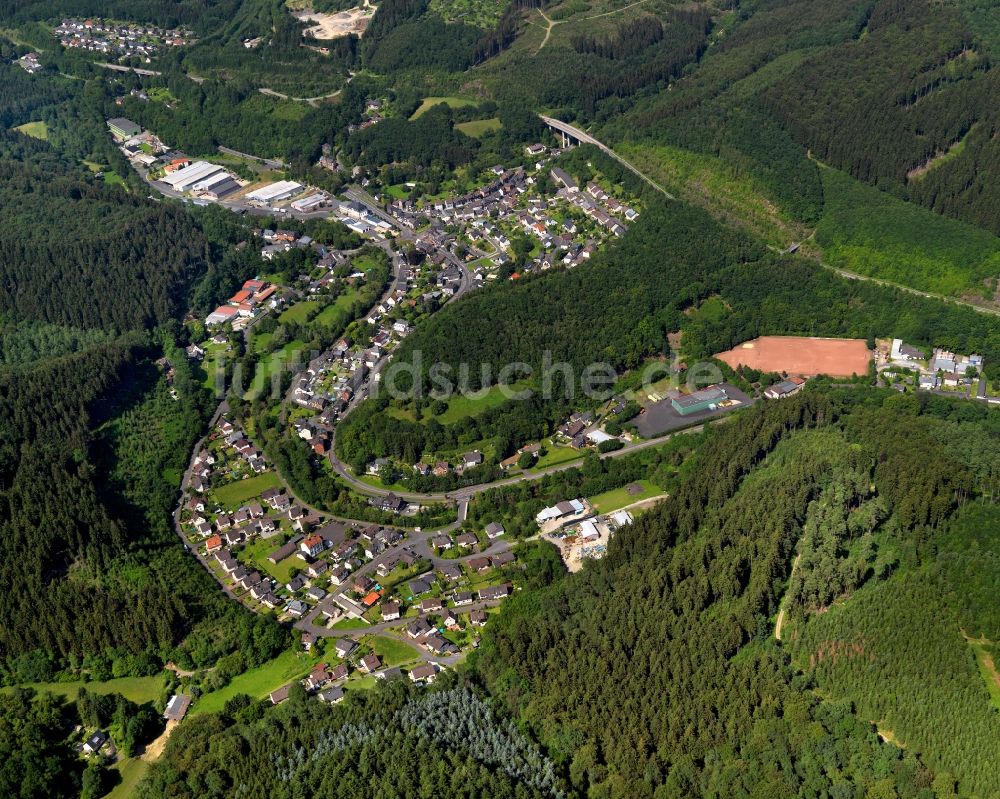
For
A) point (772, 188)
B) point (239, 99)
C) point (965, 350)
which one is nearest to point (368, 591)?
point (965, 350)

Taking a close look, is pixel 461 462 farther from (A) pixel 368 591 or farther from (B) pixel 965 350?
(B) pixel 965 350

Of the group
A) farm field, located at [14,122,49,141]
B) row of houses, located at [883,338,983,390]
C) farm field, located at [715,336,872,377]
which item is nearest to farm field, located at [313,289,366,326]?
farm field, located at [715,336,872,377]

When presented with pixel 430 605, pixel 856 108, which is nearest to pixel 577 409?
pixel 430 605

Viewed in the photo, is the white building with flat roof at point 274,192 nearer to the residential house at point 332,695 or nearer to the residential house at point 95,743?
the residential house at point 332,695

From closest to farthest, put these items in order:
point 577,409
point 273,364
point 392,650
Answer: point 392,650, point 577,409, point 273,364

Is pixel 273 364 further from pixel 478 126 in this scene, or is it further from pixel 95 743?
pixel 478 126

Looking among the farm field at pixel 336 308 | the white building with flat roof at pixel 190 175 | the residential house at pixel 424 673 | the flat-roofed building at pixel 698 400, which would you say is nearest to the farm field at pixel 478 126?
the white building with flat roof at pixel 190 175
